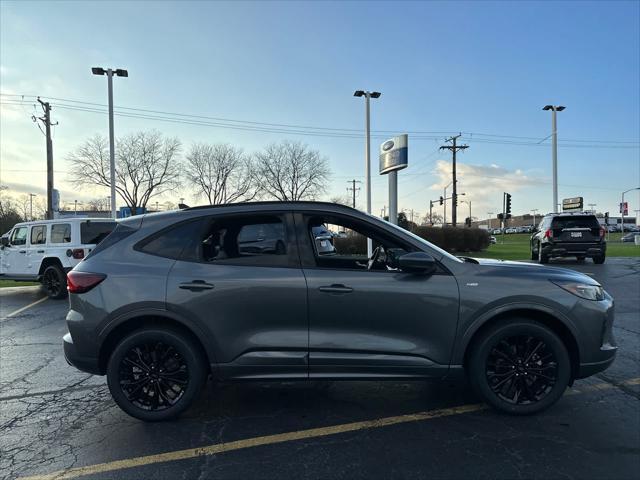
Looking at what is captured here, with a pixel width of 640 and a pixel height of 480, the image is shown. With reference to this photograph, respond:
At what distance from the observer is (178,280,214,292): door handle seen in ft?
11.5

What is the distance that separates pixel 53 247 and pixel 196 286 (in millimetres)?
9382

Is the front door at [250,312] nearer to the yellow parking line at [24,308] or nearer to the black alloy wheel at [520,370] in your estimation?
the black alloy wheel at [520,370]

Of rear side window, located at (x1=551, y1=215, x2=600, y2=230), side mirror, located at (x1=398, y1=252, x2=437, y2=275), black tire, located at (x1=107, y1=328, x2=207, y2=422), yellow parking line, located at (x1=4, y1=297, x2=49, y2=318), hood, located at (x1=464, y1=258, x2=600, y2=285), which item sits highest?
rear side window, located at (x1=551, y1=215, x2=600, y2=230)

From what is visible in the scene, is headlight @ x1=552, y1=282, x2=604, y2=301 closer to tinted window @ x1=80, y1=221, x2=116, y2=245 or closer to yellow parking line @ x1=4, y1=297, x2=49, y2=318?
yellow parking line @ x1=4, y1=297, x2=49, y2=318

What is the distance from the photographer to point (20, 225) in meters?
11.6

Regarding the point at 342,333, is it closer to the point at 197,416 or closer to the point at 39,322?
the point at 197,416

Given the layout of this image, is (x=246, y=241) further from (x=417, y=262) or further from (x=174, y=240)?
(x=417, y=262)

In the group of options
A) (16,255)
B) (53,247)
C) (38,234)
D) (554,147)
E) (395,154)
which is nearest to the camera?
(53,247)

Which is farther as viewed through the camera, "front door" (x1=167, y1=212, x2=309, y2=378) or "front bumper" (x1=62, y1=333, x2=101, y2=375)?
"front bumper" (x1=62, y1=333, x2=101, y2=375)

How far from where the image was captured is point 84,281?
11.8ft

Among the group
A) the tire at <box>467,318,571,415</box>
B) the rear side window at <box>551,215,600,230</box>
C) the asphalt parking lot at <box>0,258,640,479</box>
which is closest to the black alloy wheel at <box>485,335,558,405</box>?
the tire at <box>467,318,571,415</box>

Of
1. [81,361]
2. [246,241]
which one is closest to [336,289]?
[246,241]

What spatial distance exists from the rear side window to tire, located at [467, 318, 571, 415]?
43.2ft

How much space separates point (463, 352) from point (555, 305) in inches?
32.3
